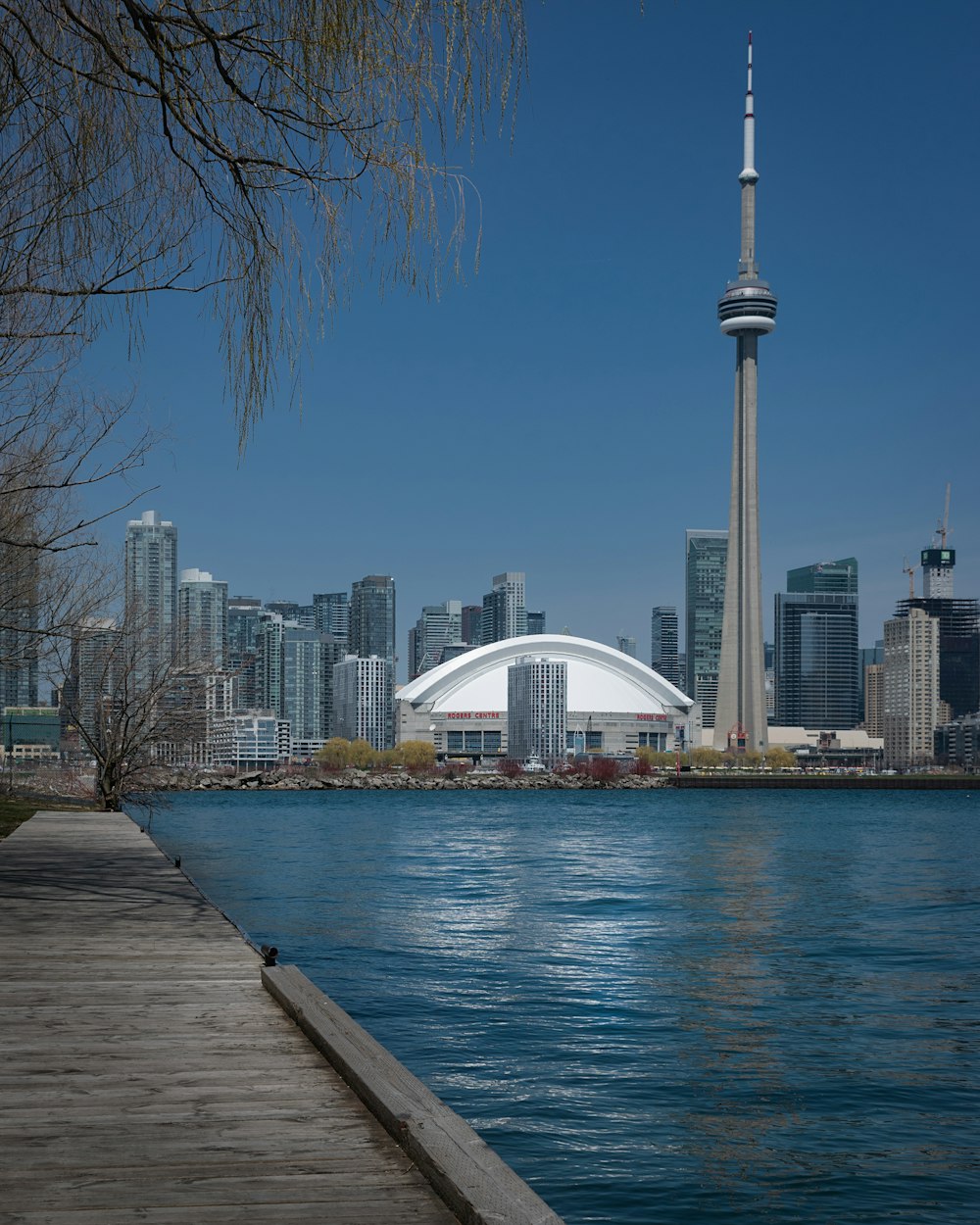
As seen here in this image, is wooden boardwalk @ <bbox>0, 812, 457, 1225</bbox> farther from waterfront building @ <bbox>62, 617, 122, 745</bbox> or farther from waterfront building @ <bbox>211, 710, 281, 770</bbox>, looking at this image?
waterfront building @ <bbox>211, 710, 281, 770</bbox>

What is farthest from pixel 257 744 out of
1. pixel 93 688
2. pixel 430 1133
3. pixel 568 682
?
pixel 430 1133

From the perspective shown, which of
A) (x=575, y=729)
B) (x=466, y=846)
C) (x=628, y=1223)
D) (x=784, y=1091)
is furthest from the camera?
(x=575, y=729)

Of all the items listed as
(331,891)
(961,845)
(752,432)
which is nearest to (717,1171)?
(331,891)

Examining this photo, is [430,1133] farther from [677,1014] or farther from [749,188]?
[749,188]

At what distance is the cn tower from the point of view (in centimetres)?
14600

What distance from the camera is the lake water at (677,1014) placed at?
304 inches

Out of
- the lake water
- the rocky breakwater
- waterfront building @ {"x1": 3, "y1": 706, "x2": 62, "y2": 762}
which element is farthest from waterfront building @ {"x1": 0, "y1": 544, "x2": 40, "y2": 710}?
the rocky breakwater

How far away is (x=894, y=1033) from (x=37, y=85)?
1004cm

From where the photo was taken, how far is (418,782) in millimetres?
128000

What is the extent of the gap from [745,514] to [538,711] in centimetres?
3960

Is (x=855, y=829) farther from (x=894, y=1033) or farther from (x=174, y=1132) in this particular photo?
(x=174, y=1132)

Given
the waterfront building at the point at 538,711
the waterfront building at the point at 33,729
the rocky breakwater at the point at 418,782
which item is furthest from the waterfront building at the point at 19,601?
the waterfront building at the point at 538,711

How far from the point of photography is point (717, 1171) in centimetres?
777

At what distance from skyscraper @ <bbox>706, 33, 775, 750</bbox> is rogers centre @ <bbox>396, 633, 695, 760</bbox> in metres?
19.1
